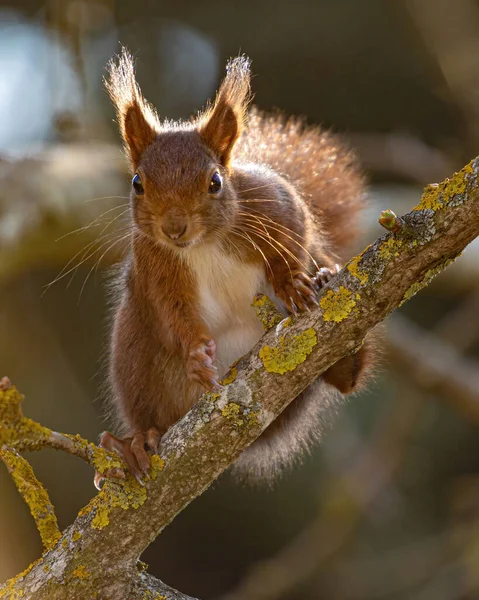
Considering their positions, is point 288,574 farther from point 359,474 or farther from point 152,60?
point 152,60

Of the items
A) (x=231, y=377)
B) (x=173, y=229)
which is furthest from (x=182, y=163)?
(x=231, y=377)

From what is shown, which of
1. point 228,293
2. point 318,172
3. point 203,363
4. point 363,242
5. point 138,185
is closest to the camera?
point 203,363

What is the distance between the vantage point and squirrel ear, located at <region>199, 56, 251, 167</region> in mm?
2695

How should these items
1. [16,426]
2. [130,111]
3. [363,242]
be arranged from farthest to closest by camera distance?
1. [363,242]
2. [130,111]
3. [16,426]

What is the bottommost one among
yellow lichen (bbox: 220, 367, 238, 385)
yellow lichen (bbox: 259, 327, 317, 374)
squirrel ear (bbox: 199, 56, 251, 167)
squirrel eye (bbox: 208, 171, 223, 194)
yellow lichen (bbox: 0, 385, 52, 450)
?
yellow lichen (bbox: 259, 327, 317, 374)

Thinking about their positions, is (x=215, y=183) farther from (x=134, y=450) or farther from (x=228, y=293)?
(x=134, y=450)

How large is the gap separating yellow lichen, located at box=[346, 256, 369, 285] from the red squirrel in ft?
1.13

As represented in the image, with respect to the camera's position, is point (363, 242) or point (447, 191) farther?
point (363, 242)

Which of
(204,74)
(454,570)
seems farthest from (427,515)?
(204,74)

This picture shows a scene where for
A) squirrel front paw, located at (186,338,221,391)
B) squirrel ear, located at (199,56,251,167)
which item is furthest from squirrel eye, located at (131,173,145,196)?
squirrel front paw, located at (186,338,221,391)

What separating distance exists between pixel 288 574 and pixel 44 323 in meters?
2.03

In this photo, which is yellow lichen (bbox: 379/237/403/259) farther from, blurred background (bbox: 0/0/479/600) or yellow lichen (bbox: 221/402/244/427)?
blurred background (bbox: 0/0/479/600)

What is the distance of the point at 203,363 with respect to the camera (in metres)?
2.42

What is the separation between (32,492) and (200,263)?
A: 0.97 m
